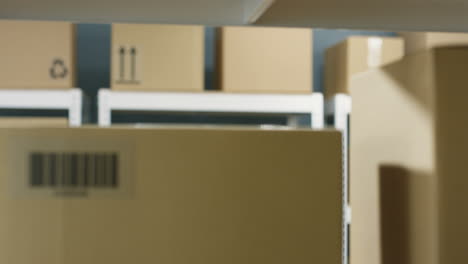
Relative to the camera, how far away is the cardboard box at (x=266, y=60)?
2.00 meters

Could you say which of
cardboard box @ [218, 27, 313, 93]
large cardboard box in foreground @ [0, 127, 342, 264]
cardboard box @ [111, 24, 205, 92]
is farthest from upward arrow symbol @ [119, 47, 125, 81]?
large cardboard box in foreground @ [0, 127, 342, 264]

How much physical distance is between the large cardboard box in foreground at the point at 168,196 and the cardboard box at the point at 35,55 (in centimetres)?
145

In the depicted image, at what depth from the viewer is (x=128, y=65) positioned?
6.48ft

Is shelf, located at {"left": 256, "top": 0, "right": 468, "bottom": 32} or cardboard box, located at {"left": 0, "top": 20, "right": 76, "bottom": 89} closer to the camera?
shelf, located at {"left": 256, "top": 0, "right": 468, "bottom": 32}

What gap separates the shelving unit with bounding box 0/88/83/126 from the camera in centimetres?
192

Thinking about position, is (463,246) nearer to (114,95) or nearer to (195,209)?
(195,209)

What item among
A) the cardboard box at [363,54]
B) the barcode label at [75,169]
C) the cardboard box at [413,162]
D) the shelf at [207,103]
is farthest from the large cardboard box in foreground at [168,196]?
the cardboard box at [363,54]

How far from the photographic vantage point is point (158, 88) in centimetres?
197

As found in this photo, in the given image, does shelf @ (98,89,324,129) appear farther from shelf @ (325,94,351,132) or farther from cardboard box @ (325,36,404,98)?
cardboard box @ (325,36,404,98)

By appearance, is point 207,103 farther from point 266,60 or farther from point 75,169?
point 75,169

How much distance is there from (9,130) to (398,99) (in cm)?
41

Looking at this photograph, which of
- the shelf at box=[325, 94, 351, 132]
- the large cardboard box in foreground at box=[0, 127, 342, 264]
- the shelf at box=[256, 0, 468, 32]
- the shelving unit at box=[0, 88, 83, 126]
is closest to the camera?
the large cardboard box in foreground at box=[0, 127, 342, 264]

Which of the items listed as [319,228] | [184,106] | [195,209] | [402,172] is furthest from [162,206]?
[184,106]

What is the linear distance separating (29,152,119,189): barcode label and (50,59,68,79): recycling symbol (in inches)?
57.3
